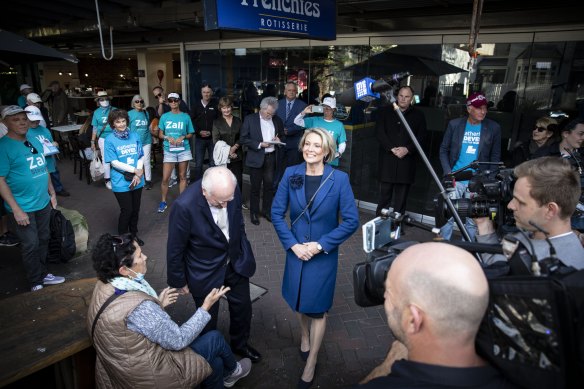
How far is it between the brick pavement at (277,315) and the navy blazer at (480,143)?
59.0 inches

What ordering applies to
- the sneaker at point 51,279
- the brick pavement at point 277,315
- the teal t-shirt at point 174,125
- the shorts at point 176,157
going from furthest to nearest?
the shorts at point 176,157 → the teal t-shirt at point 174,125 → the sneaker at point 51,279 → the brick pavement at point 277,315

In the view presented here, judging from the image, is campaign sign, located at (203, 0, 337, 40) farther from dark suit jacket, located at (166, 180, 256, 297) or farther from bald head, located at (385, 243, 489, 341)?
bald head, located at (385, 243, 489, 341)

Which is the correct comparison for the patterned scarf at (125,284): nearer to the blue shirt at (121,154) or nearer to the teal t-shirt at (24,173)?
the teal t-shirt at (24,173)

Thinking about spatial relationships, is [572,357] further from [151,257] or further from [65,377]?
[151,257]

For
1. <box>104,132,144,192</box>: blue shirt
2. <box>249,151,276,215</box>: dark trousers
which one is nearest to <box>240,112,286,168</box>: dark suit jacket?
<box>249,151,276,215</box>: dark trousers

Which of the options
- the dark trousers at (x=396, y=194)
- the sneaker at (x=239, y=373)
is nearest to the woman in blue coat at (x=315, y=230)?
the sneaker at (x=239, y=373)

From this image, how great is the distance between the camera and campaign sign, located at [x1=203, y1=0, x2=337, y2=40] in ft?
12.3

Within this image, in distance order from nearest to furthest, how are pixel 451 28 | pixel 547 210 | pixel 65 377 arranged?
pixel 547 210 → pixel 65 377 → pixel 451 28

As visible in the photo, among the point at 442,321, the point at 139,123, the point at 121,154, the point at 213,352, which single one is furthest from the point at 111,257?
the point at 139,123

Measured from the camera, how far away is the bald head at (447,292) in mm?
1265

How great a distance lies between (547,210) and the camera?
2035mm

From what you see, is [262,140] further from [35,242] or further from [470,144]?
[35,242]

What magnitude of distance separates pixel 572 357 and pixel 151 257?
5319mm

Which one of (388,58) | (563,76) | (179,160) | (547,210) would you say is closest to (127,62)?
(179,160)
